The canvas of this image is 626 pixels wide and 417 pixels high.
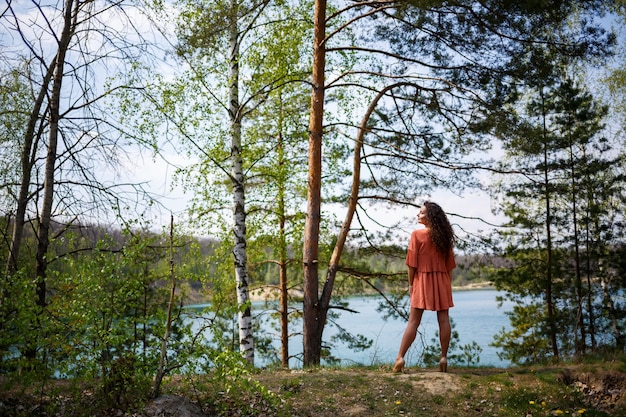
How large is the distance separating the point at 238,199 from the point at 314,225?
1849 mm

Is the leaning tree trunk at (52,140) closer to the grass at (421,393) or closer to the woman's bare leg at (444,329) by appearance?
the grass at (421,393)

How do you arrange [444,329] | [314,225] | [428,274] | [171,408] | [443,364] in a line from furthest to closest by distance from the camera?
[314,225] < [443,364] < [428,274] < [444,329] < [171,408]

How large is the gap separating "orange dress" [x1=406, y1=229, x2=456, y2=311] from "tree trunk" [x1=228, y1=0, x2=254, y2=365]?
3813 millimetres

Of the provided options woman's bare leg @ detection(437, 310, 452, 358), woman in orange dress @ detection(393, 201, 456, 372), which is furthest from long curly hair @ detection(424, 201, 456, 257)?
woman's bare leg @ detection(437, 310, 452, 358)

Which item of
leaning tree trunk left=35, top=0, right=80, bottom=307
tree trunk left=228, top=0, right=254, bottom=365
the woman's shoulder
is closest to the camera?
leaning tree trunk left=35, top=0, right=80, bottom=307

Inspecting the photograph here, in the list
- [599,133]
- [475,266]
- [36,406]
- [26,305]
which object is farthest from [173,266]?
[599,133]

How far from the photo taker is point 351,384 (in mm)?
6820

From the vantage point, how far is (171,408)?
5547mm

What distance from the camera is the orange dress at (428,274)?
280 inches

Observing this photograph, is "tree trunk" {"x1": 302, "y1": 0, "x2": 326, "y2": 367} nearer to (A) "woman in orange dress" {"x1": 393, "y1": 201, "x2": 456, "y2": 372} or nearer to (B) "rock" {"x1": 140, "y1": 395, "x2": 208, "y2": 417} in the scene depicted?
(A) "woman in orange dress" {"x1": 393, "y1": 201, "x2": 456, "y2": 372}

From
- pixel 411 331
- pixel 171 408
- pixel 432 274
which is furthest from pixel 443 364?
pixel 171 408

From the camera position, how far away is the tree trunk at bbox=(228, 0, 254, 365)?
10.0 meters

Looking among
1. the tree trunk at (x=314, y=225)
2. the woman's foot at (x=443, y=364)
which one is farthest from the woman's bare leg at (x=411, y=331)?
the tree trunk at (x=314, y=225)

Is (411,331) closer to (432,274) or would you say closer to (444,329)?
(444,329)
